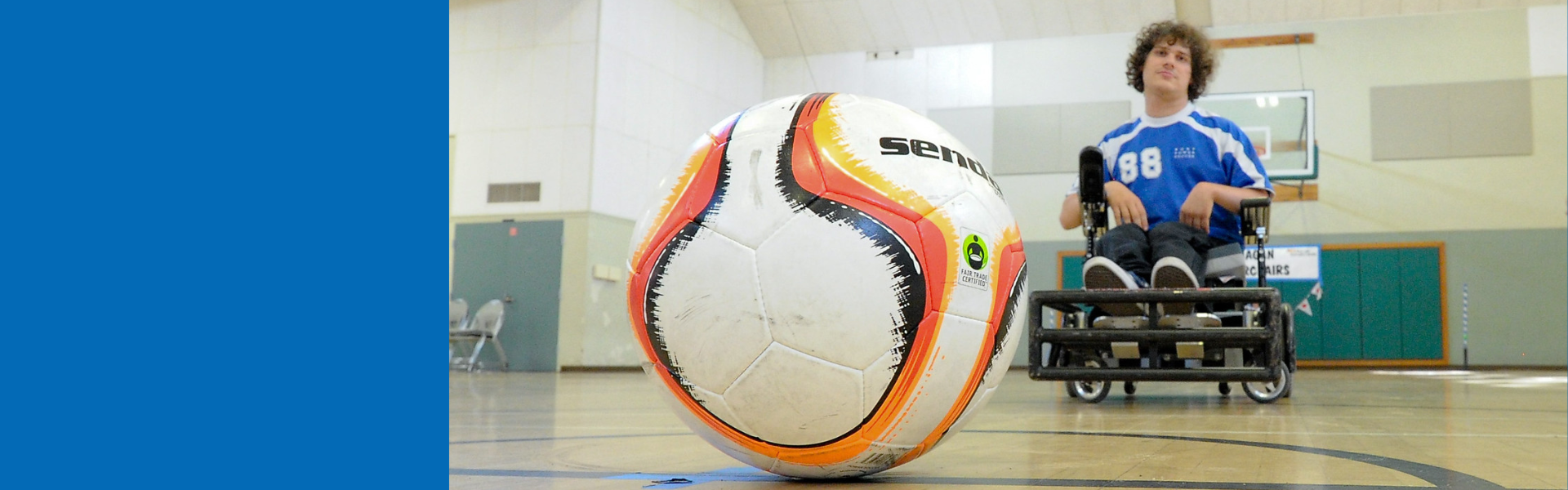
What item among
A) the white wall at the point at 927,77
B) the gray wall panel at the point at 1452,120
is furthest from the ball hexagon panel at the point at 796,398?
the gray wall panel at the point at 1452,120

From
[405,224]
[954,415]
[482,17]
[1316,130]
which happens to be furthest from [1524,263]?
[405,224]

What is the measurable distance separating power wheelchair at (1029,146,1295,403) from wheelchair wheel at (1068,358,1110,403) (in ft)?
0.89

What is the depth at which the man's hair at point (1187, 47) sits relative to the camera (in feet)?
13.4

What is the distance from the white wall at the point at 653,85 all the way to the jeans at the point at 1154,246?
800 cm

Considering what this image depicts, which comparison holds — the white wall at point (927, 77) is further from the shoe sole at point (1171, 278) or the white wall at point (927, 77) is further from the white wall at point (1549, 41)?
the shoe sole at point (1171, 278)

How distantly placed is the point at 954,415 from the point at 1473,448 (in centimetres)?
118

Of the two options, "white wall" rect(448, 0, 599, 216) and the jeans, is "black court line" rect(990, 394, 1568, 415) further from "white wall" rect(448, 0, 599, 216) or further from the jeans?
"white wall" rect(448, 0, 599, 216)

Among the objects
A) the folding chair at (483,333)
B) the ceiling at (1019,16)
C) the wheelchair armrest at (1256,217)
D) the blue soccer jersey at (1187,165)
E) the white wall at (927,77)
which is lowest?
the folding chair at (483,333)

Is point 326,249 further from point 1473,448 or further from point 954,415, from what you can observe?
point 1473,448

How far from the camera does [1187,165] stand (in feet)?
12.3

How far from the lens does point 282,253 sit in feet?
1.58

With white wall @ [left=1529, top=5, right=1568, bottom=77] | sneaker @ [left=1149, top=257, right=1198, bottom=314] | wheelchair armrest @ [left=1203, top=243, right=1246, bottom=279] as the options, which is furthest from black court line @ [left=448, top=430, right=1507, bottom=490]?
white wall @ [left=1529, top=5, right=1568, bottom=77]

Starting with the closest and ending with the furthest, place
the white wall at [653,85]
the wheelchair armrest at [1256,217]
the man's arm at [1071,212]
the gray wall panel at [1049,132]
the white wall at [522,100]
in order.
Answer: the wheelchair armrest at [1256,217], the man's arm at [1071,212], the white wall at [522,100], the white wall at [653,85], the gray wall panel at [1049,132]

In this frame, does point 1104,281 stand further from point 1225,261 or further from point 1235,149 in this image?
point 1235,149
